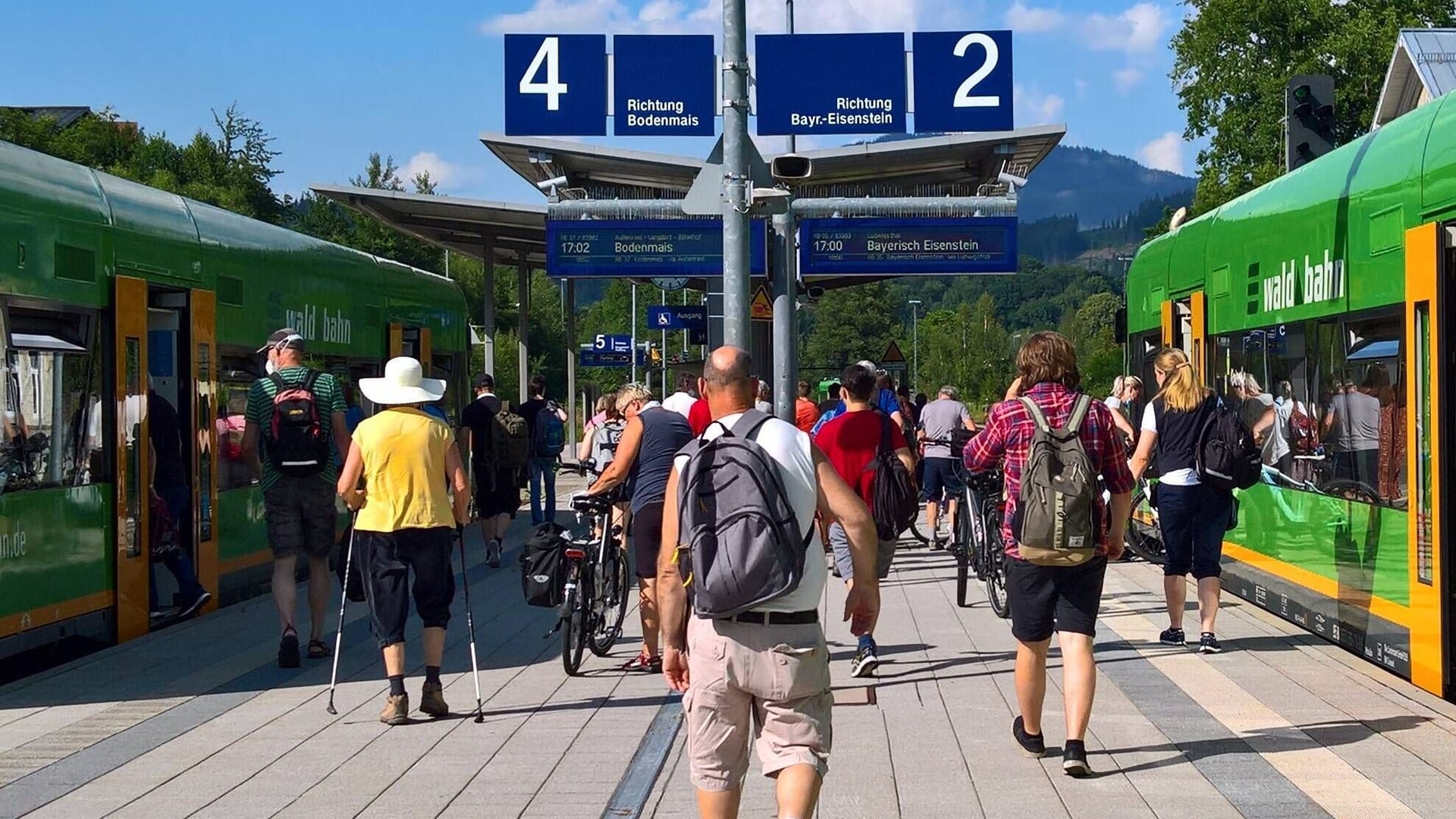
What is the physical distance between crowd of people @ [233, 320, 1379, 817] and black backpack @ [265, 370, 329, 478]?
0.01m

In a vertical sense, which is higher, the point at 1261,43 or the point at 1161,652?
the point at 1261,43

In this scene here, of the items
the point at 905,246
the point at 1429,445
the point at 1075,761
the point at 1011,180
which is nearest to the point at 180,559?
the point at 1075,761

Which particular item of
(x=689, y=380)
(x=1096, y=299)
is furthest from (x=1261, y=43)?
(x=1096, y=299)

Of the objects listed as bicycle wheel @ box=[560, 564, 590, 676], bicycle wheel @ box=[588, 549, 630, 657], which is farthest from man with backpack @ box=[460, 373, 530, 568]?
bicycle wheel @ box=[560, 564, 590, 676]

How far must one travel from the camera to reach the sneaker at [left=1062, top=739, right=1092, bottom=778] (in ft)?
22.2

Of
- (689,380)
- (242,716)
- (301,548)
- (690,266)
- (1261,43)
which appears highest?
(1261,43)

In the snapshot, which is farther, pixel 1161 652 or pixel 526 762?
pixel 1161 652

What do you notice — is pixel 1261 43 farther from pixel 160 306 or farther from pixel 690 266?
pixel 160 306

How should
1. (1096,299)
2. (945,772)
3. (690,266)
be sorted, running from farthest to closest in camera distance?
(1096,299) < (690,266) < (945,772)

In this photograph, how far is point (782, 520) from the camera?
191 inches

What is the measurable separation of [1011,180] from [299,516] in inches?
648

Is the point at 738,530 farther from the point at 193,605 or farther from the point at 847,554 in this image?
the point at 193,605

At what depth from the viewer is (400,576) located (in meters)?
8.20

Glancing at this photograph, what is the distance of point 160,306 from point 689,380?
3596 millimetres
